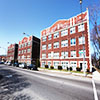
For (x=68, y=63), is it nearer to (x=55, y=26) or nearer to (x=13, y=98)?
(x=55, y=26)

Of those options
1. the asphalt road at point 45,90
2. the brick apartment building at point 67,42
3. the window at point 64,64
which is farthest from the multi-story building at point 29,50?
the asphalt road at point 45,90

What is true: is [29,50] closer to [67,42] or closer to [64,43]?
[64,43]

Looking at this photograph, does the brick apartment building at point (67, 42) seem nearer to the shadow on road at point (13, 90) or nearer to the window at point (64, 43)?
the window at point (64, 43)

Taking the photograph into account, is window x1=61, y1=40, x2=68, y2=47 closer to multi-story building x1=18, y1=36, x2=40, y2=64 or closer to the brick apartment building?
the brick apartment building

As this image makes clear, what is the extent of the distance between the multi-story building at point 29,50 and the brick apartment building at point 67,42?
290 inches

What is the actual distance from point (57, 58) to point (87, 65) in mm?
9977

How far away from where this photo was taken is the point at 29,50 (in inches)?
1478

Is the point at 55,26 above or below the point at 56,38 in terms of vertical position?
above

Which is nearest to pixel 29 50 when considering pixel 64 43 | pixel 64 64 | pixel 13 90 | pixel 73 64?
pixel 64 43

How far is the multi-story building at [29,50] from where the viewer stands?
119 feet

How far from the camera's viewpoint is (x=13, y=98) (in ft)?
14.4

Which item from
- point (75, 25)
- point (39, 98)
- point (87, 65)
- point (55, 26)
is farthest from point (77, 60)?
point (39, 98)

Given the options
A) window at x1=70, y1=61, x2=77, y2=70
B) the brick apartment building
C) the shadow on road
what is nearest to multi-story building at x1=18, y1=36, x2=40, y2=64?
the brick apartment building

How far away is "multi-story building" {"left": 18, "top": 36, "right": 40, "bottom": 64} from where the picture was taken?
36.2 metres
